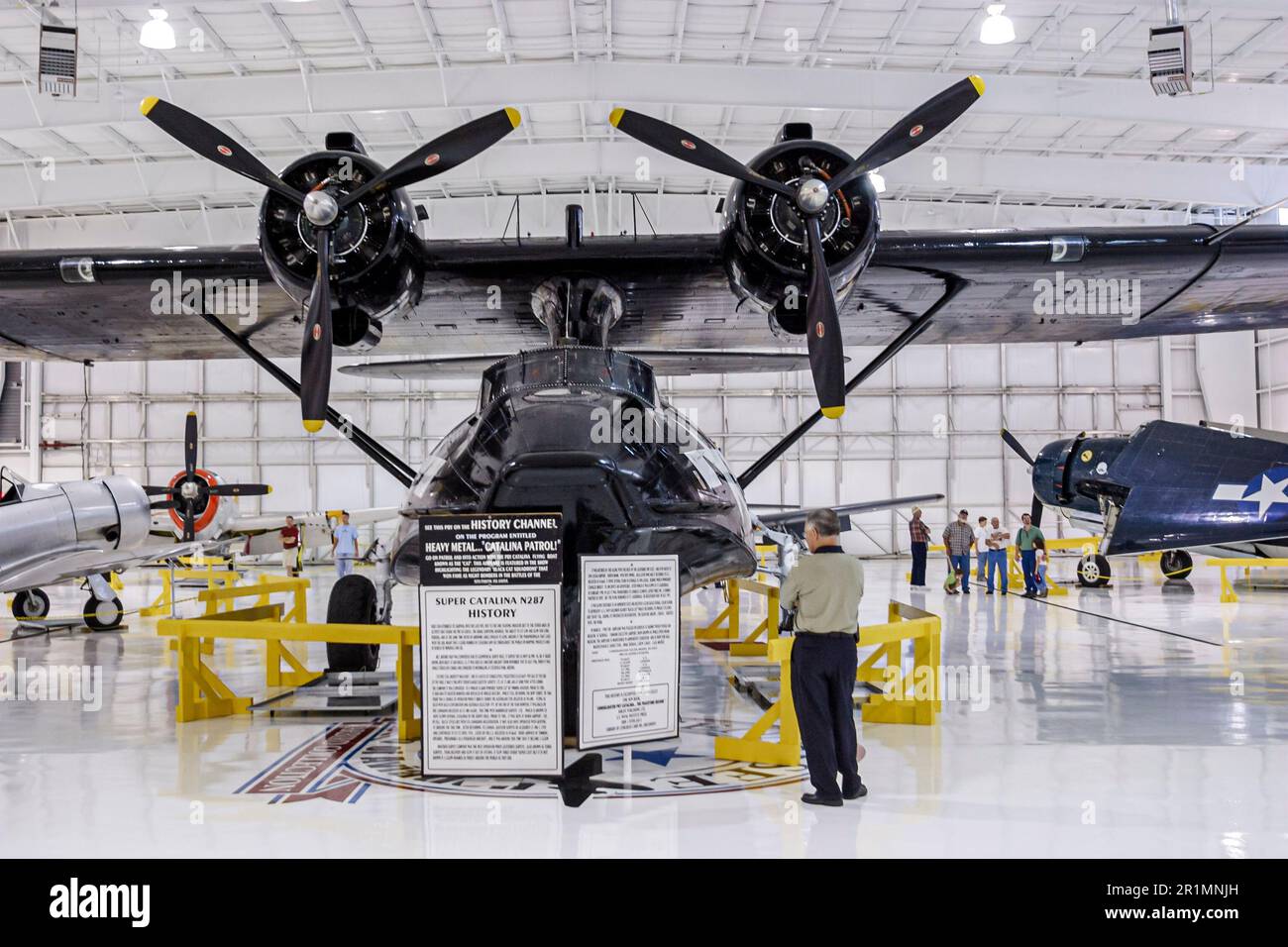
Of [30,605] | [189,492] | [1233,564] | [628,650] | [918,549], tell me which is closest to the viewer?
[628,650]

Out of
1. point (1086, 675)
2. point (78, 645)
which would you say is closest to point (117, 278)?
point (78, 645)

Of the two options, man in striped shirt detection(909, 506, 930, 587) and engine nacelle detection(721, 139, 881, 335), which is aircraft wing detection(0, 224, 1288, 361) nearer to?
engine nacelle detection(721, 139, 881, 335)

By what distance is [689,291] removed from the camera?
26.8 feet

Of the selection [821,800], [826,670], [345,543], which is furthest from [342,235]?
[345,543]

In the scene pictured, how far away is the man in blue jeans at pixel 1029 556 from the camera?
18.1m

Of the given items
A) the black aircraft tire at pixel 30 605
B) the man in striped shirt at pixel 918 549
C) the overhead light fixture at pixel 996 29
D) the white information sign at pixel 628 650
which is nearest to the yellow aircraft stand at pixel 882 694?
the white information sign at pixel 628 650

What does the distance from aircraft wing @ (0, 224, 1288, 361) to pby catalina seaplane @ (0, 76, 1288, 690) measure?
0.09ft

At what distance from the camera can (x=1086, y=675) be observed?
8.93 metres

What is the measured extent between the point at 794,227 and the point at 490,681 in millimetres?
3629

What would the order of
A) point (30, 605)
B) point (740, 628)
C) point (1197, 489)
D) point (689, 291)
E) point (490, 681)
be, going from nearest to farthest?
point (490, 681), point (689, 291), point (740, 628), point (1197, 489), point (30, 605)

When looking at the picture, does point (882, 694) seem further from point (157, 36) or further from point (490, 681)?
point (157, 36)

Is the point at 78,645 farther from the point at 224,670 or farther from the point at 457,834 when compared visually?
the point at 457,834

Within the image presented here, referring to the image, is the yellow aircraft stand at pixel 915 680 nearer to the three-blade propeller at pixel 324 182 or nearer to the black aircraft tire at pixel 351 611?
the three-blade propeller at pixel 324 182

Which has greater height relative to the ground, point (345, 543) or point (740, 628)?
point (345, 543)
